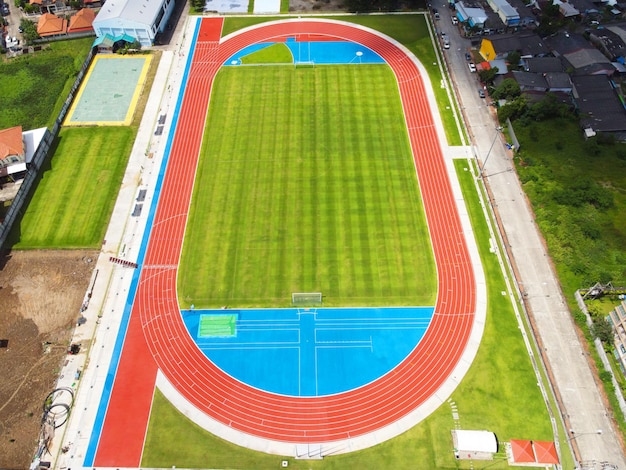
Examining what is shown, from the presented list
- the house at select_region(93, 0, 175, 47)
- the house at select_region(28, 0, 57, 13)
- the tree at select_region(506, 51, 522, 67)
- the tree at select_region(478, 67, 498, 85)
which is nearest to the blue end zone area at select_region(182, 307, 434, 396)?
the tree at select_region(478, 67, 498, 85)

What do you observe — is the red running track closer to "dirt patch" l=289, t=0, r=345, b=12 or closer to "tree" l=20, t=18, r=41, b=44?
"dirt patch" l=289, t=0, r=345, b=12

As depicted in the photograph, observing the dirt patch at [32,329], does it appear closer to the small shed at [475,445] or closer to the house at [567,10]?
the small shed at [475,445]

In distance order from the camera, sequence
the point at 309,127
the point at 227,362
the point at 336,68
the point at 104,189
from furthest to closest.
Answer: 1. the point at 336,68
2. the point at 309,127
3. the point at 104,189
4. the point at 227,362

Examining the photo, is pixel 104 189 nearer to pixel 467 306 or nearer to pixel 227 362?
A: pixel 227 362

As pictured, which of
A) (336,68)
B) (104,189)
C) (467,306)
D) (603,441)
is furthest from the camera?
(336,68)

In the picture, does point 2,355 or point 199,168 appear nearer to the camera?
point 2,355

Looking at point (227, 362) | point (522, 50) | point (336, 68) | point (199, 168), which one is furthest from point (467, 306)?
point (522, 50)
